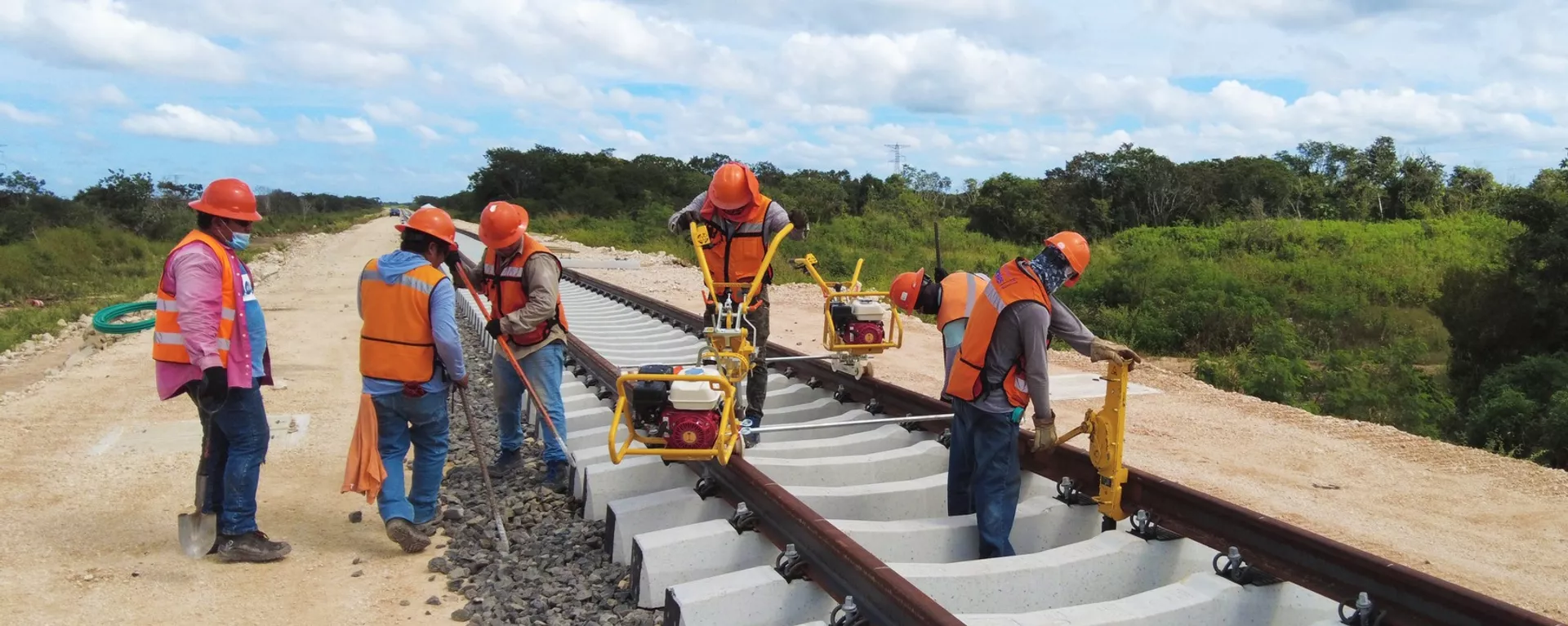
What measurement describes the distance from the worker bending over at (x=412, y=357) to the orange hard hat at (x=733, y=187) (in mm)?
1457

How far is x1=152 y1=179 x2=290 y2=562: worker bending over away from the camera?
4.33 meters

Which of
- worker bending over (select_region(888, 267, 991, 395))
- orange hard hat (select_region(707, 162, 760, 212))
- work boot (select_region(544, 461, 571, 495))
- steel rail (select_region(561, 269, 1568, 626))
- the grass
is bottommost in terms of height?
the grass

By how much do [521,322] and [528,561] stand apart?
1.39 metres

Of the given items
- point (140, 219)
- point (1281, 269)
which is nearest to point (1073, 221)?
point (1281, 269)

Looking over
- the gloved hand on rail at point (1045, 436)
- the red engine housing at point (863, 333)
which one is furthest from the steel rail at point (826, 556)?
the red engine housing at point (863, 333)

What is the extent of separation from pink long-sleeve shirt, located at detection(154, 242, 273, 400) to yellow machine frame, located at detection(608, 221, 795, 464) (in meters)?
1.71

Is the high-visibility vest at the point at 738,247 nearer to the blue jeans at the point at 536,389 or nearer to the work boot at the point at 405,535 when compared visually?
the blue jeans at the point at 536,389

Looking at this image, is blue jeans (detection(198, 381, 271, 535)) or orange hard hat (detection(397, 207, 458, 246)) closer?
blue jeans (detection(198, 381, 271, 535))

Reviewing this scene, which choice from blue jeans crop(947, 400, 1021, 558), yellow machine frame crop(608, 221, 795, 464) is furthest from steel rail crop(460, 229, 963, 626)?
blue jeans crop(947, 400, 1021, 558)

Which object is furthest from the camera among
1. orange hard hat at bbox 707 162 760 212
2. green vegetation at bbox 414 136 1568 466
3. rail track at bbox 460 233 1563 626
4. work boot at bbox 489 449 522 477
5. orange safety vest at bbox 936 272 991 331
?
green vegetation at bbox 414 136 1568 466

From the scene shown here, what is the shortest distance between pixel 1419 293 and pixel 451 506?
59.5 ft

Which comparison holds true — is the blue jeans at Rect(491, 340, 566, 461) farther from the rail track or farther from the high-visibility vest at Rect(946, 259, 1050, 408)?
the high-visibility vest at Rect(946, 259, 1050, 408)

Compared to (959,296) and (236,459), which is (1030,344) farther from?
(236,459)

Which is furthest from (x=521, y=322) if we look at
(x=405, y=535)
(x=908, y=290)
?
(x=908, y=290)
